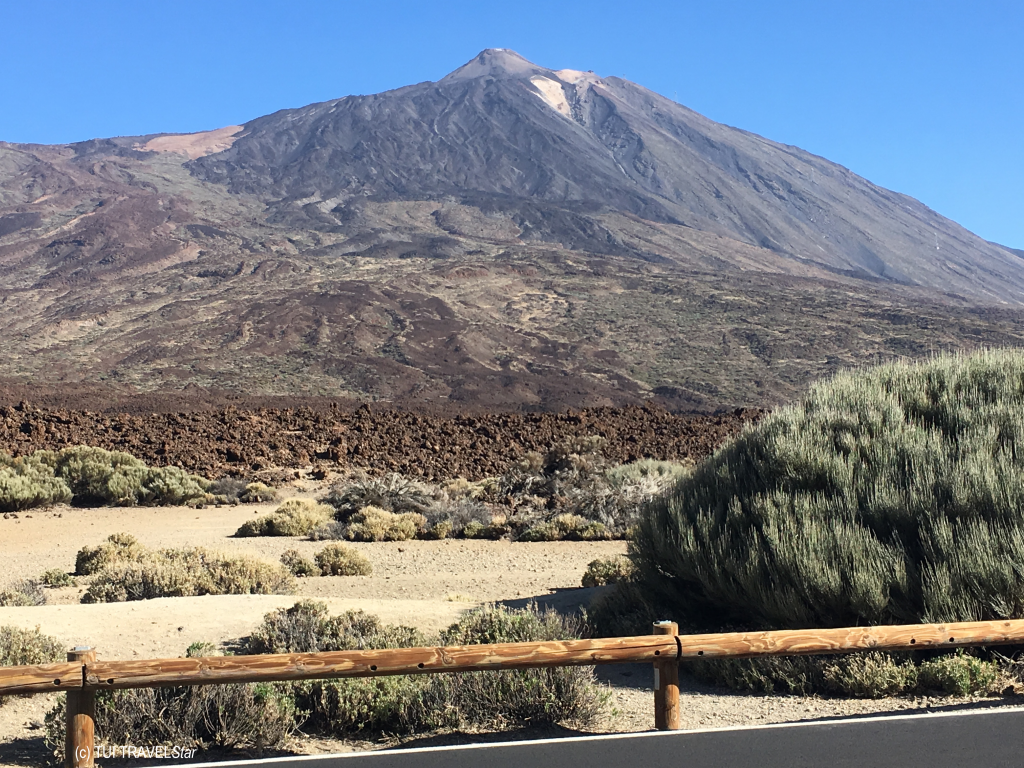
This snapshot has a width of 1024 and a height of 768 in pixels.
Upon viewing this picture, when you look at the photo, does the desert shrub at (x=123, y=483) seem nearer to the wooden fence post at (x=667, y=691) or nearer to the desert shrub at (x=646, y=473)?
the desert shrub at (x=646, y=473)

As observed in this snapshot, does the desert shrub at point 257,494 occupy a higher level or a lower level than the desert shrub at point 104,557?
higher

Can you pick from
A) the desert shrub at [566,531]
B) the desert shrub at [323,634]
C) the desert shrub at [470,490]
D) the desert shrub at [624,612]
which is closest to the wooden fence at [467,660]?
the desert shrub at [323,634]

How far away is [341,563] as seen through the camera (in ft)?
38.1

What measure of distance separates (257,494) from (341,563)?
738cm

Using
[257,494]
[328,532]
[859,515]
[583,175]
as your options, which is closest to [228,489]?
[257,494]

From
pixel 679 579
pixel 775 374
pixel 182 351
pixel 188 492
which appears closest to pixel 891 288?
pixel 775 374

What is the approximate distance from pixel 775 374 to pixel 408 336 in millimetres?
20470

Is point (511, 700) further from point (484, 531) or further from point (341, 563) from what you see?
point (484, 531)

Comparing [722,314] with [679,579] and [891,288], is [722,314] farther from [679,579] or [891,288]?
[679,579]

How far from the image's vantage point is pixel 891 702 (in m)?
5.66

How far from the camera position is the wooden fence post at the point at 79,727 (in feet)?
14.5

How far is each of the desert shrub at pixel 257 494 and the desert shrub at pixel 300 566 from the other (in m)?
6.68

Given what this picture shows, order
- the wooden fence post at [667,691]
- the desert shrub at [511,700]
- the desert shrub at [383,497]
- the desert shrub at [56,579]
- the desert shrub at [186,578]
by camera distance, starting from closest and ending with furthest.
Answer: the wooden fence post at [667,691] → the desert shrub at [511,700] → the desert shrub at [186,578] → the desert shrub at [56,579] → the desert shrub at [383,497]

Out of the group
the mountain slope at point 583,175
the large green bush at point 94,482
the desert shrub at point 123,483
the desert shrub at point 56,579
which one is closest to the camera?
the desert shrub at point 56,579
